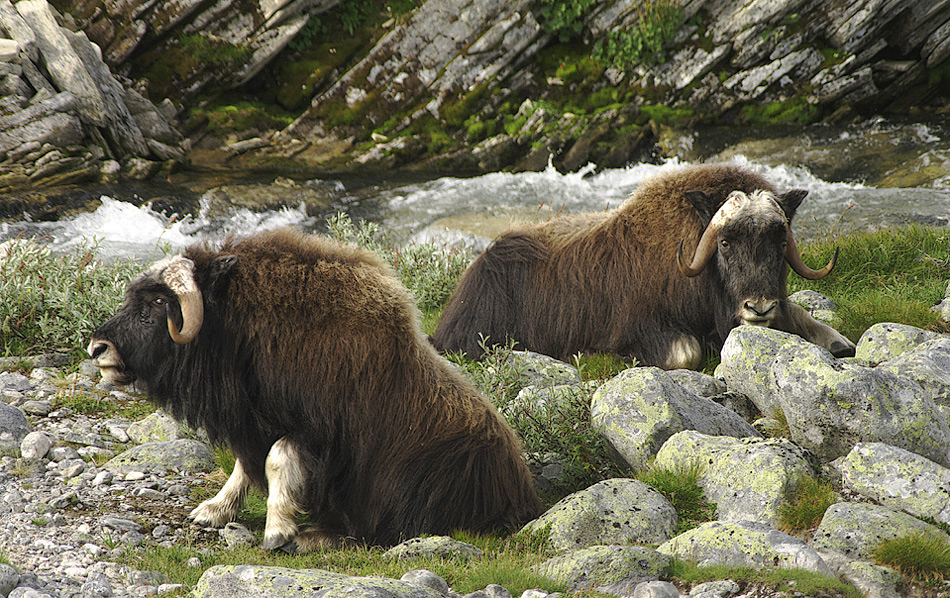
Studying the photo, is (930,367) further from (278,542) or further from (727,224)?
(278,542)

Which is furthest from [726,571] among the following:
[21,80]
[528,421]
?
[21,80]

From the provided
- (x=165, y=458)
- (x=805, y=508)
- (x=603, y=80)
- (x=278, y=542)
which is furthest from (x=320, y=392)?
(x=603, y=80)

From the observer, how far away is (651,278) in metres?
5.59

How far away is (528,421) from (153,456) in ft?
6.14

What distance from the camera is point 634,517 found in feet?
10.9

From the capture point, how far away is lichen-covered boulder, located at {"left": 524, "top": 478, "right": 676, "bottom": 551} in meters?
3.27

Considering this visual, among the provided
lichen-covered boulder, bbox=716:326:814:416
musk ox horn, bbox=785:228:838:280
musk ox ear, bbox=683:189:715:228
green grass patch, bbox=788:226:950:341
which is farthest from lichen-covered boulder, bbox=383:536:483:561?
green grass patch, bbox=788:226:950:341

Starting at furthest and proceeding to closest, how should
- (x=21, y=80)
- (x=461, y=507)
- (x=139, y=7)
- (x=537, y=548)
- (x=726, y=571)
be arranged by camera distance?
(x=139, y=7)
(x=21, y=80)
(x=461, y=507)
(x=537, y=548)
(x=726, y=571)

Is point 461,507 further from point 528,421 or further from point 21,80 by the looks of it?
point 21,80

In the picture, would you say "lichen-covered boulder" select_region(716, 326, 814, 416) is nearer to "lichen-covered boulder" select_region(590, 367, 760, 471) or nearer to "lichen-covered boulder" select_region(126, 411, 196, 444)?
"lichen-covered boulder" select_region(590, 367, 760, 471)

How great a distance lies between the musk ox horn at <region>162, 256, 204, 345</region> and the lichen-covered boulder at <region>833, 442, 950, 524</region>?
2623 mm

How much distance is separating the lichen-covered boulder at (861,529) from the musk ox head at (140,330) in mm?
2601

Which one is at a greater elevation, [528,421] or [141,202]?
[141,202]

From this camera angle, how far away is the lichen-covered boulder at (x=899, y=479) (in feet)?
10.2
